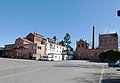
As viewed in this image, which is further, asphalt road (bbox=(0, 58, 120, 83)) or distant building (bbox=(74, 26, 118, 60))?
distant building (bbox=(74, 26, 118, 60))

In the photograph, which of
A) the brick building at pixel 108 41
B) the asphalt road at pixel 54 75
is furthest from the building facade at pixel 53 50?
the asphalt road at pixel 54 75

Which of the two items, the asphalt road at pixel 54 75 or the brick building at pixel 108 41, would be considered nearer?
the asphalt road at pixel 54 75

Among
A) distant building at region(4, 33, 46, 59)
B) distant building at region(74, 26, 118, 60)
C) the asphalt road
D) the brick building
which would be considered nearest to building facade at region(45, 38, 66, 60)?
distant building at region(4, 33, 46, 59)

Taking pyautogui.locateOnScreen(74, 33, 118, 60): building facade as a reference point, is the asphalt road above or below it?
below

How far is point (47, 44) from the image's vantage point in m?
92.2

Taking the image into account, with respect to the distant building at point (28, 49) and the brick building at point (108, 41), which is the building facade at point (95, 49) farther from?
the distant building at point (28, 49)

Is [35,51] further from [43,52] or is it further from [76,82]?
[76,82]

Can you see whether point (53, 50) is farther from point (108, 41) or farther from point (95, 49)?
point (108, 41)

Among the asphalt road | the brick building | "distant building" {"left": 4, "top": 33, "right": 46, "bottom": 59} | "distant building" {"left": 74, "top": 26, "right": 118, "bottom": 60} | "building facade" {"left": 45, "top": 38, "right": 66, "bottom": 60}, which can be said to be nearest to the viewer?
the asphalt road

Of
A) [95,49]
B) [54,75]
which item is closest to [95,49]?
[95,49]

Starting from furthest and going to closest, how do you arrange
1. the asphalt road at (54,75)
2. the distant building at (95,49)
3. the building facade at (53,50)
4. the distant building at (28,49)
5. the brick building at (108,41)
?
the brick building at (108,41), the distant building at (95,49), the building facade at (53,50), the distant building at (28,49), the asphalt road at (54,75)

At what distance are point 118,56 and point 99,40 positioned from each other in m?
36.5

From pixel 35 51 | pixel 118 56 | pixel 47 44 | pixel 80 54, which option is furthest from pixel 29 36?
pixel 118 56

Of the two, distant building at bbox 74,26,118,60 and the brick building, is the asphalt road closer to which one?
distant building at bbox 74,26,118,60
